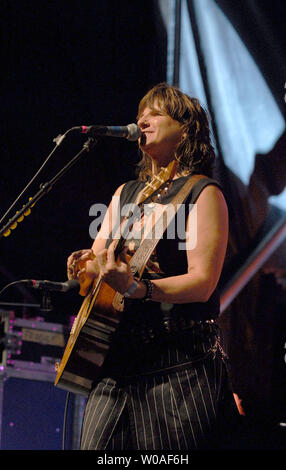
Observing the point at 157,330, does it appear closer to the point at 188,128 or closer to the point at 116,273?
the point at 116,273

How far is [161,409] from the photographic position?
187cm

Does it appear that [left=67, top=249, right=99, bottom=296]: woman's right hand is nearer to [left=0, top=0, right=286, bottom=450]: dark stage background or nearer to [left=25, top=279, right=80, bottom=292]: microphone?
[left=25, top=279, right=80, bottom=292]: microphone

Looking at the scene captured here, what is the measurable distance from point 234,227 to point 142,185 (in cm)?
150

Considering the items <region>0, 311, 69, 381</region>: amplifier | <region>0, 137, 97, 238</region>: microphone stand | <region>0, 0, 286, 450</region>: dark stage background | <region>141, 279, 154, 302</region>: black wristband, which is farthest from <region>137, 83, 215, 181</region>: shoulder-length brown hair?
<region>0, 311, 69, 381</region>: amplifier

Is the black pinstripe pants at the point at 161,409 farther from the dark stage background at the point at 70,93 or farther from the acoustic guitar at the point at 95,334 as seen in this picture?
the dark stage background at the point at 70,93

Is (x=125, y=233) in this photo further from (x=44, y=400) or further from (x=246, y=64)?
(x=246, y=64)

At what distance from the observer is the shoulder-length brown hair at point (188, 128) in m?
2.20

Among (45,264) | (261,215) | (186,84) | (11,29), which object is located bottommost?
(261,215)

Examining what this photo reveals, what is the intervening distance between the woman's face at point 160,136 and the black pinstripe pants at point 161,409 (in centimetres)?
83

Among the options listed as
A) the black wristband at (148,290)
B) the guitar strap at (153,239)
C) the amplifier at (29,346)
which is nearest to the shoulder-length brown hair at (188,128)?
the guitar strap at (153,239)

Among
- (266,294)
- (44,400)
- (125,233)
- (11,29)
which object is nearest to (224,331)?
(266,294)

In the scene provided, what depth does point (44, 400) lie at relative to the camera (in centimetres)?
337

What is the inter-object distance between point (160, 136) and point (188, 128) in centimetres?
13

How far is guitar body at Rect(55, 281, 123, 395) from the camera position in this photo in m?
1.86
